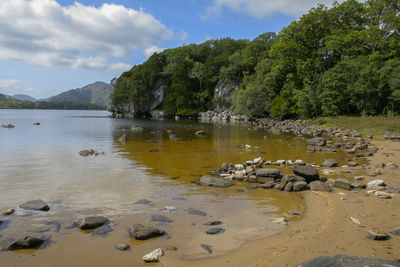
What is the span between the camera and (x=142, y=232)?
19.7ft

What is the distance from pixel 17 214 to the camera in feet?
24.5

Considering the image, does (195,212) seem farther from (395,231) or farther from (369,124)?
(369,124)

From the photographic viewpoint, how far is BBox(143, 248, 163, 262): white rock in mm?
4996

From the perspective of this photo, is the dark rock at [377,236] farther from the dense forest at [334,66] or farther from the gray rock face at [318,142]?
the dense forest at [334,66]

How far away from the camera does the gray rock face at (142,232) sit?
595cm

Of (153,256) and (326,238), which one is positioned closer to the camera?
(153,256)

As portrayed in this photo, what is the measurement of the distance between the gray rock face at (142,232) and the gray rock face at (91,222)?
3.13 feet

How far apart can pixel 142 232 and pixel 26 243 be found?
2.41 metres

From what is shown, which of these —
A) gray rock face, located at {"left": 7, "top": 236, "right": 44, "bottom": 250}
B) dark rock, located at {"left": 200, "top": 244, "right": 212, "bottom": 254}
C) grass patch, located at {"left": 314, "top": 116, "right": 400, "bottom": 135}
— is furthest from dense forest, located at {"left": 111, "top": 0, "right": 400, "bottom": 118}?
gray rock face, located at {"left": 7, "top": 236, "right": 44, "bottom": 250}

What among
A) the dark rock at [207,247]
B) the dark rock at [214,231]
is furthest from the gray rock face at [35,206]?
the dark rock at [207,247]

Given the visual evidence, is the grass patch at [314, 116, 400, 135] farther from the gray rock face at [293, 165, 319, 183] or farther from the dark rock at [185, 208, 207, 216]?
the dark rock at [185, 208, 207, 216]

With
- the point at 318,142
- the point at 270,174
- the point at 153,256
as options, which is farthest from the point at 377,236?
the point at 318,142

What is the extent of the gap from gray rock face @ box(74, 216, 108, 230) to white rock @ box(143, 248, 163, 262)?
7.26 ft

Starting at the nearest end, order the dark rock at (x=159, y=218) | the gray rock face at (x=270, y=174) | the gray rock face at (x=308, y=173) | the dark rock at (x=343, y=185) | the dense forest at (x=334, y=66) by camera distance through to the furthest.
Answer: the dark rock at (x=159, y=218), the dark rock at (x=343, y=185), the gray rock face at (x=308, y=173), the gray rock face at (x=270, y=174), the dense forest at (x=334, y=66)
